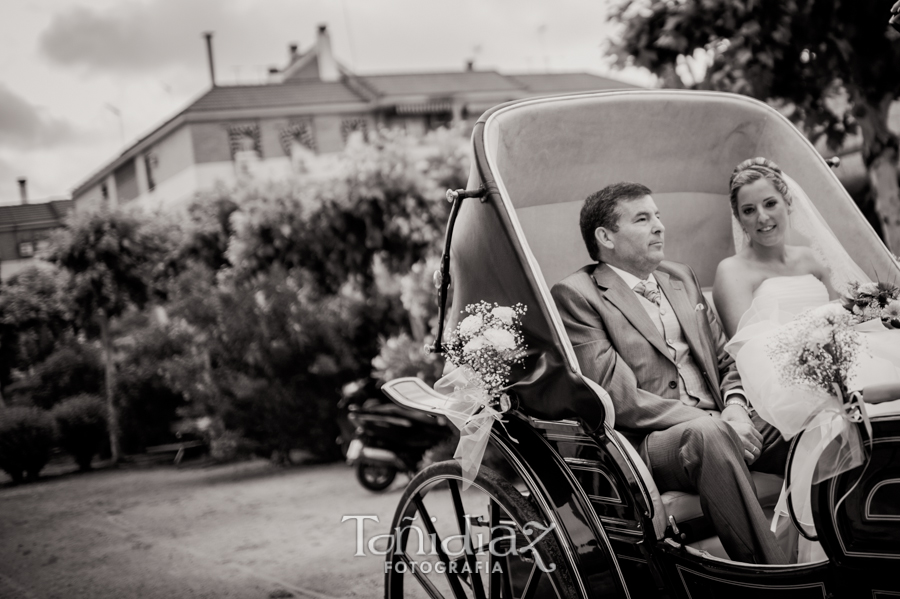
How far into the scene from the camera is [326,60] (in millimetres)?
33281

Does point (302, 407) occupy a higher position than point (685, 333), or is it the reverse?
point (685, 333)

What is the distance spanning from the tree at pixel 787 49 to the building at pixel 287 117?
67.9 ft

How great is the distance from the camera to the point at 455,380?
316 cm

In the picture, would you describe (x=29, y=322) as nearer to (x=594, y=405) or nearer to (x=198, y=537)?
(x=198, y=537)

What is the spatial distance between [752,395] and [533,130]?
1.52 meters

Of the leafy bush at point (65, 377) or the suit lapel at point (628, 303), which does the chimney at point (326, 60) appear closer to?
the leafy bush at point (65, 377)

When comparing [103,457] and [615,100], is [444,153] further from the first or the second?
[103,457]

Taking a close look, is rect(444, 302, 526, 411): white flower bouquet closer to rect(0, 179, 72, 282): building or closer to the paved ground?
the paved ground

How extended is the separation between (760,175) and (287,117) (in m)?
27.0

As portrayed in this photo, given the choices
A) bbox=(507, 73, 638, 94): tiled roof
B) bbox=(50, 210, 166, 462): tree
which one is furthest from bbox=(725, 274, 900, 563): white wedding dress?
bbox=(507, 73, 638, 94): tiled roof

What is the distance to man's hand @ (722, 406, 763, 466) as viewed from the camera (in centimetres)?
294

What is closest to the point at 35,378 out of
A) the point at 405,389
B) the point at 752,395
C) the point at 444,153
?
the point at 444,153

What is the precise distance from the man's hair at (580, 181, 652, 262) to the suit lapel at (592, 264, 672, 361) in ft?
0.45

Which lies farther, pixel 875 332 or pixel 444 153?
pixel 444 153
